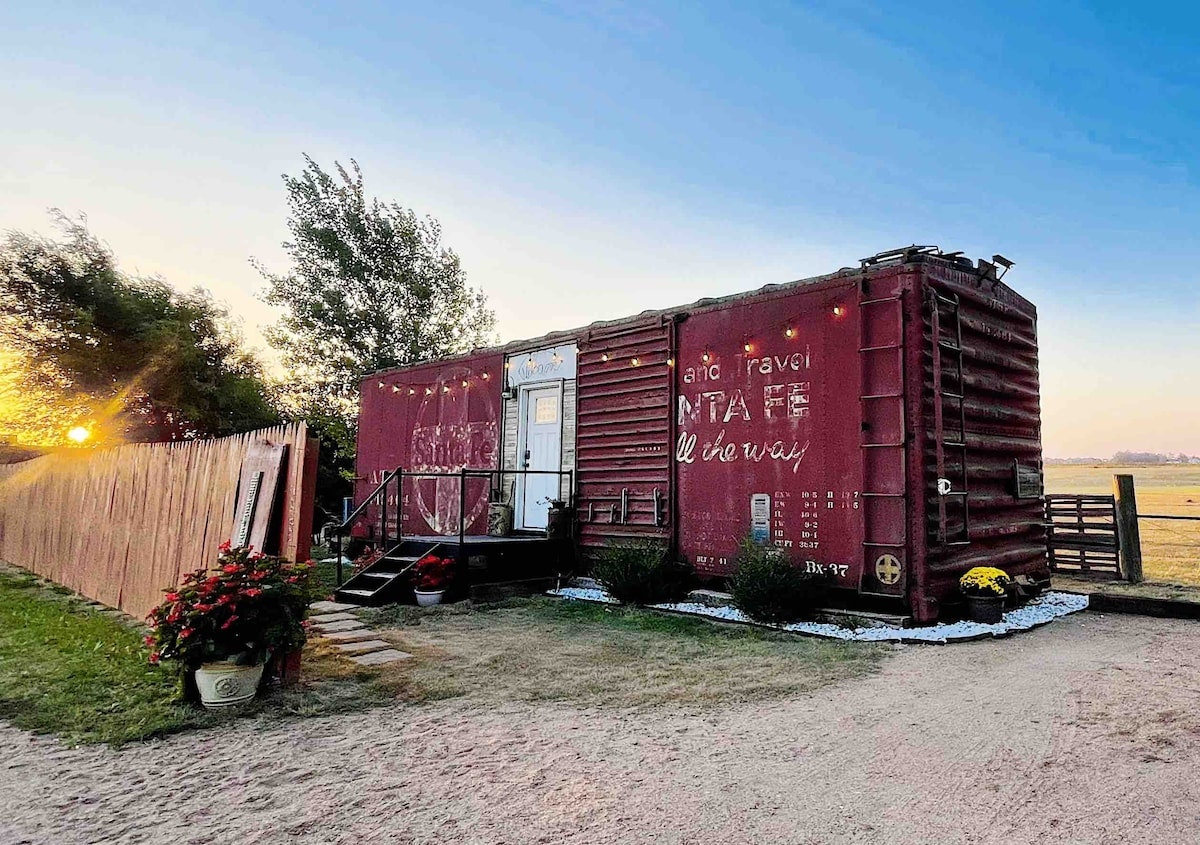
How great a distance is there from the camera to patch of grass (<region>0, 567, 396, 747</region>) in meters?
3.66

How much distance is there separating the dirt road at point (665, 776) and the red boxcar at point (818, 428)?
2.43 metres

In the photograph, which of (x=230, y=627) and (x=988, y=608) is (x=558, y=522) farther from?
(x=230, y=627)

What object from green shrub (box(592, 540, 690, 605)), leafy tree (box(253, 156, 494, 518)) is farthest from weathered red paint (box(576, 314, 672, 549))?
leafy tree (box(253, 156, 494, 518))

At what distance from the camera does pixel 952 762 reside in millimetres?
3117

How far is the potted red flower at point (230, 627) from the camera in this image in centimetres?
397

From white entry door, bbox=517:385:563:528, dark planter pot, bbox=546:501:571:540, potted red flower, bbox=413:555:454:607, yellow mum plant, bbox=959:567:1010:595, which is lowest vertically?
potted red flower, bbox=413:555:454:607

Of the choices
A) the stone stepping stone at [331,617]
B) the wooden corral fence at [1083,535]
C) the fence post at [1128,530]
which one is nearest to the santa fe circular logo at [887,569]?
the wooden corral fence at [1083,535]

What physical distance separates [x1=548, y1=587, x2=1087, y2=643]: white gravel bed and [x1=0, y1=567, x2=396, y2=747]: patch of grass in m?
3.73

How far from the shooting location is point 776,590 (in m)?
6.48

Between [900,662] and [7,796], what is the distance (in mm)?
5328

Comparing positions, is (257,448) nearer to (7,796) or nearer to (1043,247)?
(7,796)

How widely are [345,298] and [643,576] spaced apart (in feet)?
55.7

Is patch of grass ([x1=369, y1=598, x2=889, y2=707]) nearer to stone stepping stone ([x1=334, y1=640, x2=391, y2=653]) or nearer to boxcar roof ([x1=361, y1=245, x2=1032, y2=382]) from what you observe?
stone stepping stone ([x1=334, y1=640, x2=391, y2=653])

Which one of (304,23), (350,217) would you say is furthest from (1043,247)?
(350,217)
